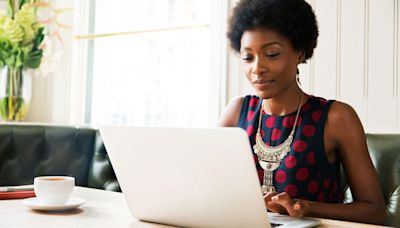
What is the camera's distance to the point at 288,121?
145 cm

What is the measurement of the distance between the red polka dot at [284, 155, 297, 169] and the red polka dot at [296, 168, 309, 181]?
0.08 feet

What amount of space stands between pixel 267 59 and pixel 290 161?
288 millimetres

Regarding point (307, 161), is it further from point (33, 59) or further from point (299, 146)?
point (33, 59)

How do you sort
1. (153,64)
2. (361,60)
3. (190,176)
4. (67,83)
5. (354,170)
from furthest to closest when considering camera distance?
(67,83), (153,64), (361,60), (354,170), (190,176)

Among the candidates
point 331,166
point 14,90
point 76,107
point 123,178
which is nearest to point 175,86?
point 76,107

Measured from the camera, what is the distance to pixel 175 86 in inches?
94.8

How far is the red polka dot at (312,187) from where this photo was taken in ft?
4.54

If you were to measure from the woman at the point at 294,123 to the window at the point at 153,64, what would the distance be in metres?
0.75

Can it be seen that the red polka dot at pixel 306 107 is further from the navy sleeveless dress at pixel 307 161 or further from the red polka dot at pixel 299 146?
the red polka dot at pixel 299 146

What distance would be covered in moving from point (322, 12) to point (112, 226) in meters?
1.32

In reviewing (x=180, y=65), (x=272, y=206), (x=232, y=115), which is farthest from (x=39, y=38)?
(x=272, y=206)

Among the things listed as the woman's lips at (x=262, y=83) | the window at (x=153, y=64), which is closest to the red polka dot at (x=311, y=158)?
the woman's lips at (x=262, y=83)

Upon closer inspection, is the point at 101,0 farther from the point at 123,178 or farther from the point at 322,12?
the point at 123,178

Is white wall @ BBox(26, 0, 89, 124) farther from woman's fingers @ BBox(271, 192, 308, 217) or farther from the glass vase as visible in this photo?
woman's fingers @ BBox(271, 192, 308, 217)
